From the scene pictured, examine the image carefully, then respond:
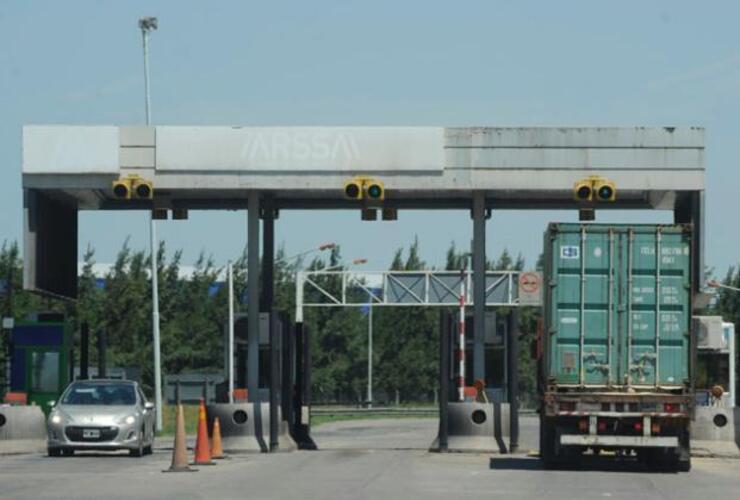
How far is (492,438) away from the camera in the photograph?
35.2 metres

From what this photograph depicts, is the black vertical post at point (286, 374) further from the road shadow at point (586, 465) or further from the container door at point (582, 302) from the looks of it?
the container door at point (582, 302)

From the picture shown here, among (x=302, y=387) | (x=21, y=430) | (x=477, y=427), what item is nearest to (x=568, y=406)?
(x=477, y=427)

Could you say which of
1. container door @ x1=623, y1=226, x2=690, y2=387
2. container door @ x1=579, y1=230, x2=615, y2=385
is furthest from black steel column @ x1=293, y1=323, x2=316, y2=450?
container door @ x1=623, y1=226, x2=690, y2=387

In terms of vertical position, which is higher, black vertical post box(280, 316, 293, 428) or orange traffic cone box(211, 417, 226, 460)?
black vertical post box(280, 316, 293, 428)

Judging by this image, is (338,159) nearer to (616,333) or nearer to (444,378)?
(444,378)

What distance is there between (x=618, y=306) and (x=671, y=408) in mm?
1718

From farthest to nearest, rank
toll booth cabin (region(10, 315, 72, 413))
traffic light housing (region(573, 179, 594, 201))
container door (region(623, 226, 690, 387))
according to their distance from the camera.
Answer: toll booth cabin (region(10, 315, 72, 413)) < traffic light housing (region(573, 179, 594, 201)) < container door (region(623, 226, 690, 387))

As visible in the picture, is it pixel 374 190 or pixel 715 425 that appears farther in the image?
pixel 715 425

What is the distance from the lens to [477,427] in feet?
116

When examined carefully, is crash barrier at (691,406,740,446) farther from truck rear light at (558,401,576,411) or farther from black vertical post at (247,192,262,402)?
black vertical post at (247,192,262,402)

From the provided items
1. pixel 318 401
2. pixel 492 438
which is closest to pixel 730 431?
pixel 492 438

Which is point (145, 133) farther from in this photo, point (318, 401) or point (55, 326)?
point (318, 401)

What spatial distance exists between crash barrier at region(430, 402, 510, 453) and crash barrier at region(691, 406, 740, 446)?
374 centimetres

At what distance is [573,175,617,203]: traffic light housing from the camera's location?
113ft
